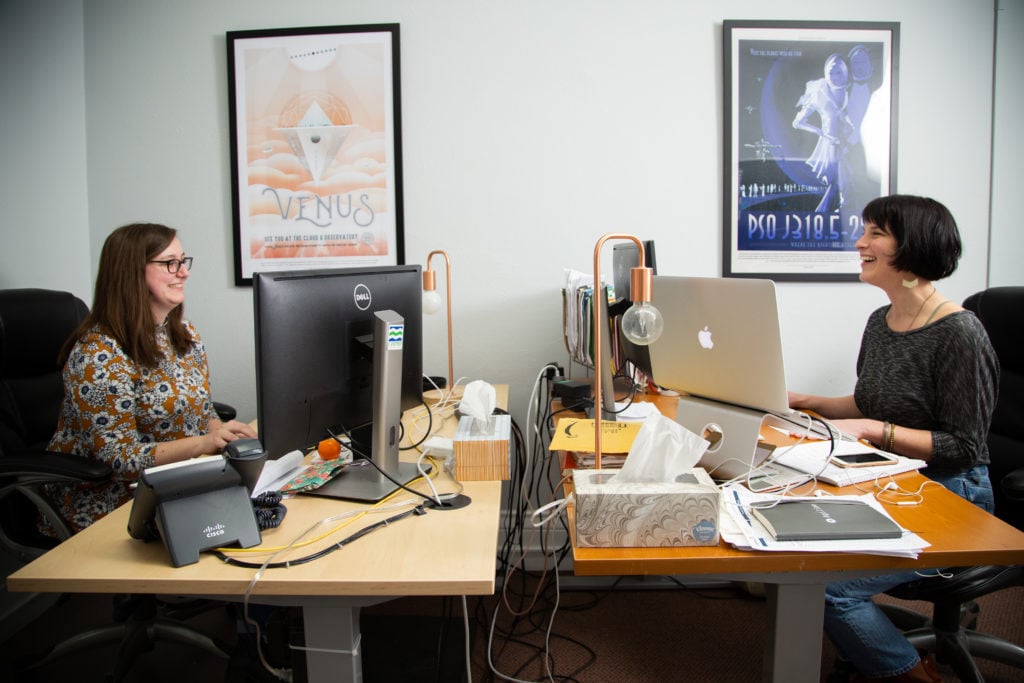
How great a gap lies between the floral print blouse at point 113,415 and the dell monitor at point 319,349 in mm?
637

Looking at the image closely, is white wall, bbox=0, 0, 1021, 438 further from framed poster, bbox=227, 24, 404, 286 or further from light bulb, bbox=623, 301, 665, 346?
light bulb, bbox=623, 301, 665, 346

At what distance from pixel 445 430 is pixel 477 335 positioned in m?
0.91

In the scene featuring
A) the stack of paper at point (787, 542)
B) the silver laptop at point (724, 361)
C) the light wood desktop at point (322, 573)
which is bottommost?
the light wood desktop at point (322, 573)

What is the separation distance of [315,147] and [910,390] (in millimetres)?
2225

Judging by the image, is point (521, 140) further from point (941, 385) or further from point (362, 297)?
point (941, 385)

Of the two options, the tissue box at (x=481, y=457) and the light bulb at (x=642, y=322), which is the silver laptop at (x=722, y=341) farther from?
the tissue box at (x=481, y=457)

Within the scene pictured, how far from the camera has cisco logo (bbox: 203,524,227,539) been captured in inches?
42.1

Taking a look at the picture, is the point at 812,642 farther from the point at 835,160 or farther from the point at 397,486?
the point at 835,160

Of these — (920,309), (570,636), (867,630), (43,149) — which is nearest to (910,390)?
(920,309)

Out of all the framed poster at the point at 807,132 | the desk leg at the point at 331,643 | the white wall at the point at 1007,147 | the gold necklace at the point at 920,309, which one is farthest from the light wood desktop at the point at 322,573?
the white wall at the point at 1007,147

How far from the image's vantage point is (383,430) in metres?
1.32

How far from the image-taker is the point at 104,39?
8.59 ft

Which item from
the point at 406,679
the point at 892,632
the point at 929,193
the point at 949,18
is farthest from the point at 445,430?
the point at 949,18

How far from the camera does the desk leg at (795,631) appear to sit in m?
1.11
